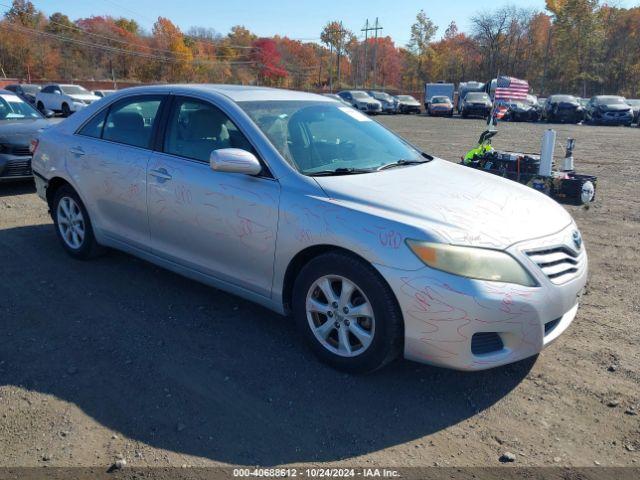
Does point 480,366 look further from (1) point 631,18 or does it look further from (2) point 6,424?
(1) point 631,18

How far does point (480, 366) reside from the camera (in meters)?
2.88

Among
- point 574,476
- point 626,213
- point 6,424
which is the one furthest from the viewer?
point 626,213

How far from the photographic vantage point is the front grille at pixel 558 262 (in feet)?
9.78

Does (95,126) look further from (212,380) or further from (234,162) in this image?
(212,380)

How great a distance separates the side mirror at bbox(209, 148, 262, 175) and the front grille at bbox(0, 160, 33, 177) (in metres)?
5.66

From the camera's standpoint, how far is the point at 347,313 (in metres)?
3.14

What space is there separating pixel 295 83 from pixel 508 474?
322ft

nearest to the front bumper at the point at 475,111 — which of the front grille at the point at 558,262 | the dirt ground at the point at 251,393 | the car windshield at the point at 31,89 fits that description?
the car windshield at the point at 31,89

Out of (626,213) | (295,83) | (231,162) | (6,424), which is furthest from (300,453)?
(295,83)

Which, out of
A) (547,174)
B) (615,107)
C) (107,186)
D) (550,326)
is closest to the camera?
(550,326)

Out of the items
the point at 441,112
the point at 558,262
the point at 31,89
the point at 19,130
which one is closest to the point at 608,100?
the point at 441,112

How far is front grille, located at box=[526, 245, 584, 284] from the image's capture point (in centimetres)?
298

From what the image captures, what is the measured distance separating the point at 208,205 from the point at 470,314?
6.34ft

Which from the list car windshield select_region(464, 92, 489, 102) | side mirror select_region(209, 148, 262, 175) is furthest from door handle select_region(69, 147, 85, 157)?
car windshield select_region(464, 92, 489, 102)
